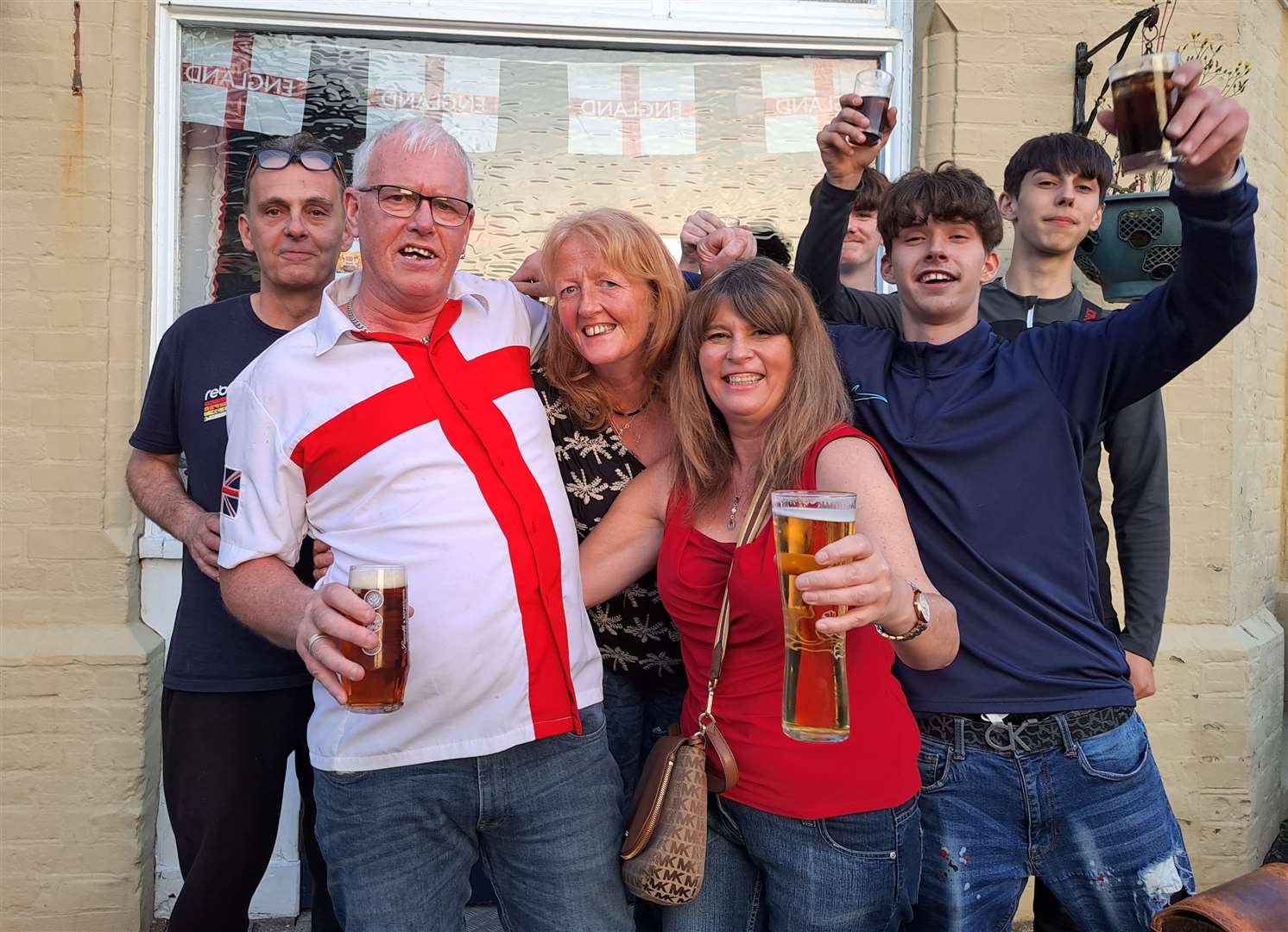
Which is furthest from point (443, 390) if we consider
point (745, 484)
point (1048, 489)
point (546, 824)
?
point (1048, 489)

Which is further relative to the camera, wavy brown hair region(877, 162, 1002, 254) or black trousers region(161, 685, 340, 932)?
black trousers region(161, 685, 340, 932)

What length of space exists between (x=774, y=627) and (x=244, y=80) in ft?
10.9

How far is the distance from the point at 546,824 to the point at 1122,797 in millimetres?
1167

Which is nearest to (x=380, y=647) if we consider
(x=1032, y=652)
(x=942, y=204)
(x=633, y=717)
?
(x=633, y=717)

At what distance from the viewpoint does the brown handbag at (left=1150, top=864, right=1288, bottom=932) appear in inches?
63.3

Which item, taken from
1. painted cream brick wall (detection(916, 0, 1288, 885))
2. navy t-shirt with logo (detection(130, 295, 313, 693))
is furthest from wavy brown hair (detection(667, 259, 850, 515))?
painted cream brick wall (detection(916, 0, 1288, 885))

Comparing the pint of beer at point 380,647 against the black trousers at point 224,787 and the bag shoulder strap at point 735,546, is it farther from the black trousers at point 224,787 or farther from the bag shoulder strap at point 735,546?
the black trousers at point 224,787

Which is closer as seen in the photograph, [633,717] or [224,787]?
[633,717]

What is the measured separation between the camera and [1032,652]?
7.13 feet

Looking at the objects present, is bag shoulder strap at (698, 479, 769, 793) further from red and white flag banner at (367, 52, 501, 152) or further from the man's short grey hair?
red and white flag banner at (367, 52, 501, 152)

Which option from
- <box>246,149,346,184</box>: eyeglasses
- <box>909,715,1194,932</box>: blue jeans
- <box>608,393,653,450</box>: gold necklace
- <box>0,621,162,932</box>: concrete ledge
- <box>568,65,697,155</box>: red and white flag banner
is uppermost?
<box>568,65,697,155</box>: red and white flag banner

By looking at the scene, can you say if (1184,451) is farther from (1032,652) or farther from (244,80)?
(244,80)

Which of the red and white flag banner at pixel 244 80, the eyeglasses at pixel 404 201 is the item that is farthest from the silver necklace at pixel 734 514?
the red and white flag banner at pixel 244 80

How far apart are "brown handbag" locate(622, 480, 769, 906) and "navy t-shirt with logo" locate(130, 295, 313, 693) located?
1072 mm
